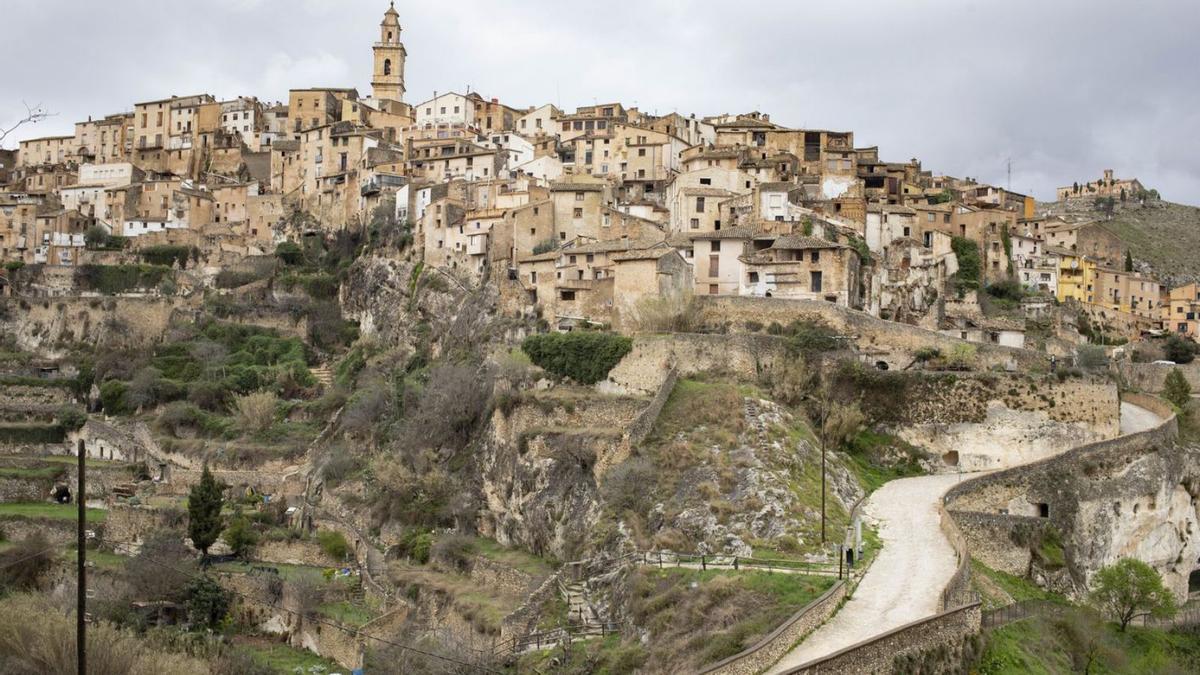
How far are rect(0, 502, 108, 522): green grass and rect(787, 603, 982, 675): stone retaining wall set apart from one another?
38.1m

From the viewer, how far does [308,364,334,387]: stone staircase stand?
65.9 meters

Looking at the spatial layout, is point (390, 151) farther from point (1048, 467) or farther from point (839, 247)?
point (1048, 467)

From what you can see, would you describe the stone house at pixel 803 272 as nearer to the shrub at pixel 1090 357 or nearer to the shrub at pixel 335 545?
the shrub at pixel 1090 357

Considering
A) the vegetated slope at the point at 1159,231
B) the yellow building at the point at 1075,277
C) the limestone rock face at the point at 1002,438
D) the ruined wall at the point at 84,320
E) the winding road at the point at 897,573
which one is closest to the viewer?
the winding road at the point at 897,573

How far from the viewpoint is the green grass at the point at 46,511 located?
55016mm

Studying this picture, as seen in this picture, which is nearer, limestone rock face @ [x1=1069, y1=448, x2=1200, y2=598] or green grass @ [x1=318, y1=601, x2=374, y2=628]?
limestone rock face @ [x1=1069, y1=448, x2=1200, y2=598]

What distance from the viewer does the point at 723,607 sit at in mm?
30062

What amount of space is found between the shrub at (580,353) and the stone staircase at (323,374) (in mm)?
19976

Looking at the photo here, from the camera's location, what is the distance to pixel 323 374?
67188 mm

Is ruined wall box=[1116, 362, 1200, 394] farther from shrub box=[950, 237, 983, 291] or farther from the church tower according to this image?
the church tower

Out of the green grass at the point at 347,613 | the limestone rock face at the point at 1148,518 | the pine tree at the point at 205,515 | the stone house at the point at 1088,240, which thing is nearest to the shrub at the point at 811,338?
the limestone rock face at the point at 1148,518

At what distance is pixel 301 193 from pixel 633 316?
37631 millimetres

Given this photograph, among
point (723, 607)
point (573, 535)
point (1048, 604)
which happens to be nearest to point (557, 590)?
point (573, 535)

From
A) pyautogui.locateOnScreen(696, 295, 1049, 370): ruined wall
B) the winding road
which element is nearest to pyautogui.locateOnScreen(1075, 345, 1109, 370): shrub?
pyautogui.locateOnScreen(696, 295, 1049, 370): ruined wall
